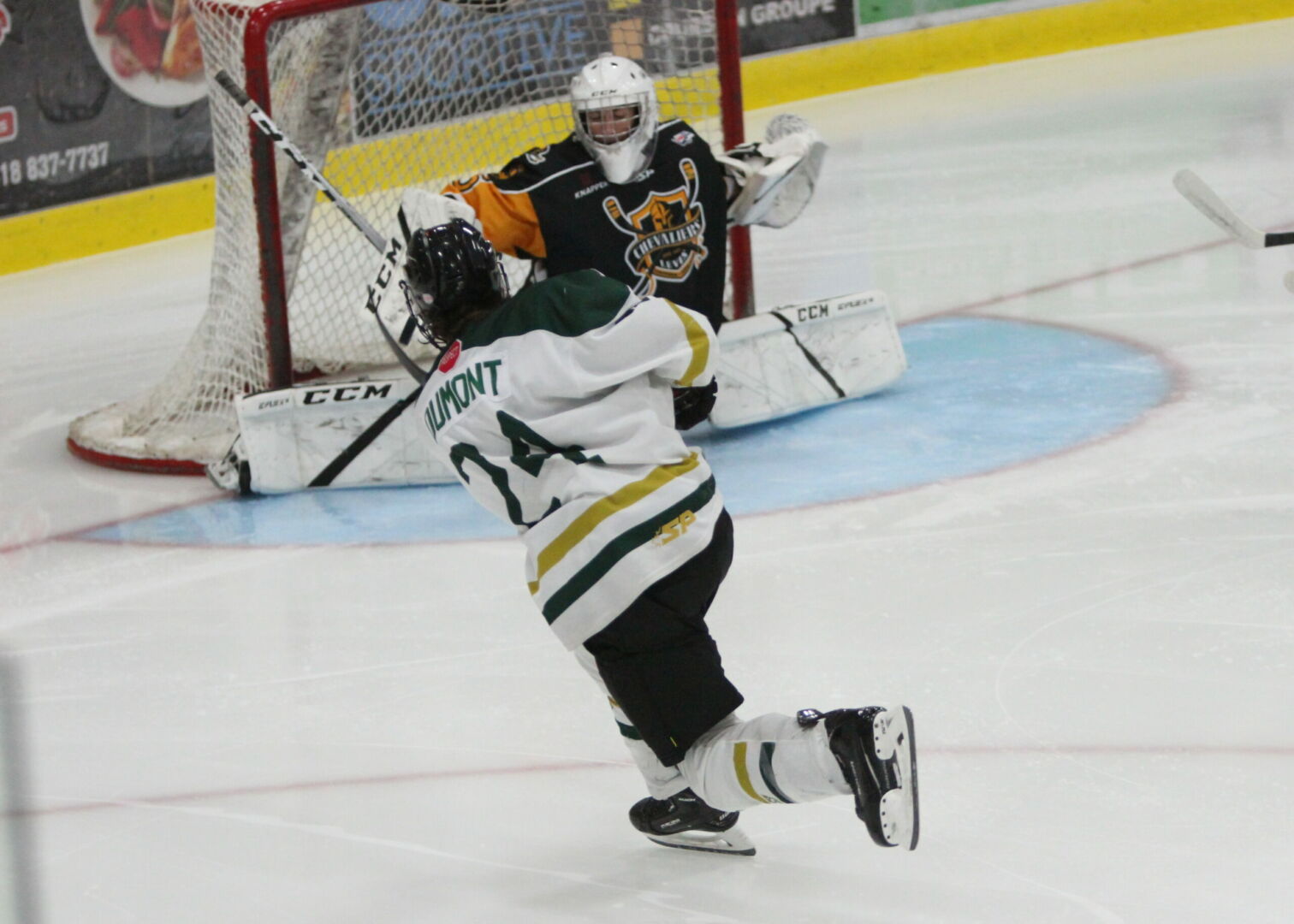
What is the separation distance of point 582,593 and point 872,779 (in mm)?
386

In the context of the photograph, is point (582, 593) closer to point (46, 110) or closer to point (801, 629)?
point (801, 629)

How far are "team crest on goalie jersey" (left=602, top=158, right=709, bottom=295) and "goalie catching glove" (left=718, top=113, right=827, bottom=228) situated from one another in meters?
0.18

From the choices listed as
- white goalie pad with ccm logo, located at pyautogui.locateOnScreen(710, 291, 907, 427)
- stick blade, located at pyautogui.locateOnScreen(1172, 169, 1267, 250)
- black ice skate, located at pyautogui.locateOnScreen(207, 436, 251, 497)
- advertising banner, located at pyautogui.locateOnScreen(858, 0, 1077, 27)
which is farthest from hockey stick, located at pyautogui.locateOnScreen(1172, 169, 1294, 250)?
→ advertising banner, located at pyautogui.locateOnScreen(858, 0, 1077, 27)

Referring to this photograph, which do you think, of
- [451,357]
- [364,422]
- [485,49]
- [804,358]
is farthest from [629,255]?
[451,357]

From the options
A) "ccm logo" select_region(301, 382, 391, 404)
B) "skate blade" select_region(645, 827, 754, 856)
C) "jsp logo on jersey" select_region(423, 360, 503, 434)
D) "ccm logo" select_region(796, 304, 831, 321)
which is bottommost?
"skate blade" select_region(645, 827, 754, 856)

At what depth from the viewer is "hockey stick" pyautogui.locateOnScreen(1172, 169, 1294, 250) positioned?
331 cm

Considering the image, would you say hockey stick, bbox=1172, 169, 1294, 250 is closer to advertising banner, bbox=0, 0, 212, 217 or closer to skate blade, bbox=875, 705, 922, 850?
skate blade, bbox=875, 705, 922, 850

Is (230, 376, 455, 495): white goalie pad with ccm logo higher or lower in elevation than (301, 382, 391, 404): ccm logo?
lower

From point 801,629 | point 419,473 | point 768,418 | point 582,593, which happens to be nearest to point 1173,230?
point 768,418

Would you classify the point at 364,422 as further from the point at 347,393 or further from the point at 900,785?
the point at 900,785

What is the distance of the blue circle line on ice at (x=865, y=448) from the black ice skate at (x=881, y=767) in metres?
1.78

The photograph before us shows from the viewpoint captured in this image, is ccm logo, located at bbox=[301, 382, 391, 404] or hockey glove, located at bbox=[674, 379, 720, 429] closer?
hockey glove, located at bbox=[674, 379, 720, 429]

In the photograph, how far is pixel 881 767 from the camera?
1956 mm

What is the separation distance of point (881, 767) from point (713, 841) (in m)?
0.40
